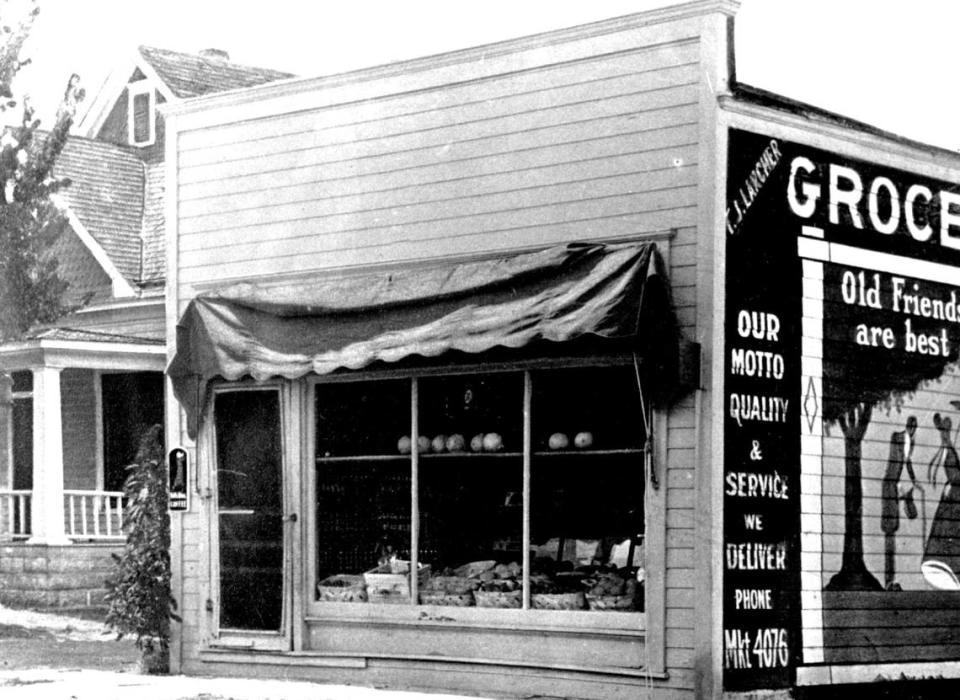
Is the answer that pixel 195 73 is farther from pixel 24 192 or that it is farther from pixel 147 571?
pixel 147 571

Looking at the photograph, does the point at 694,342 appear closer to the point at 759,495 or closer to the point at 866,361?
the point at 759,495

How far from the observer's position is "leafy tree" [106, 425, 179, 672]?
43.1ft

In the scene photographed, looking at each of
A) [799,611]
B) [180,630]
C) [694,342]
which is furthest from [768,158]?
[180,630]

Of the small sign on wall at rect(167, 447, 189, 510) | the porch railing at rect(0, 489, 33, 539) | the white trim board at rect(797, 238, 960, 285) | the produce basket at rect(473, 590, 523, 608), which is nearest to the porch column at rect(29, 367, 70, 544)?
the porch railing at rect(0, 489, 33, 539)

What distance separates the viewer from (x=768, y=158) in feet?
→ 35.7

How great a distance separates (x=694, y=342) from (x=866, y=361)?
6.30 feet

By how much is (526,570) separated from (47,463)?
10.7 m

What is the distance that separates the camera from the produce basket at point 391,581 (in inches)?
470

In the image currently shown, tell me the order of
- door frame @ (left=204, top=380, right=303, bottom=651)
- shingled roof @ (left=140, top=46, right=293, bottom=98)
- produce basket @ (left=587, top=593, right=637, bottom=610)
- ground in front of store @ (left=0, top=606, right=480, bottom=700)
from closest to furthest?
produce basket @ (left=587, top=593, right=637, bottom=610) → ground in front of store @ (left=0, top=606, right=480, bottom=700) → door frame @ (left=204, top=380, right=303, bottom=651) → shingled roof @ (left=140, top=46, right=293, bottom=98)

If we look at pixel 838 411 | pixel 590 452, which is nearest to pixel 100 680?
pixel 590 452

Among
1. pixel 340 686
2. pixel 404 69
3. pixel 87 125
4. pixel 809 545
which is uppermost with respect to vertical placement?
pixel 87 125

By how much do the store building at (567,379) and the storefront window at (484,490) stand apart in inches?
0.9

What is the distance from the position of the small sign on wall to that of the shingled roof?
13498 millimetres

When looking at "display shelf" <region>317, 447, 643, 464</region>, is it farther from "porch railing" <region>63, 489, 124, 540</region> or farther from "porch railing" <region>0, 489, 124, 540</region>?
"porch railing" <region>0, 489, 124, 540</region>
